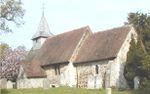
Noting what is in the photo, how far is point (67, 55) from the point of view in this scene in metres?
49.6

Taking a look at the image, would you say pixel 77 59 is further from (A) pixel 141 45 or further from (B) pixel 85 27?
(A) pixel 141 45

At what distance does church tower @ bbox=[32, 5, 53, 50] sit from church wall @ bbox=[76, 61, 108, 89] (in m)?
15.1

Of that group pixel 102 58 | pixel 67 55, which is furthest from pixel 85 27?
pixel 102 58

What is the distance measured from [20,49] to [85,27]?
24.0 m

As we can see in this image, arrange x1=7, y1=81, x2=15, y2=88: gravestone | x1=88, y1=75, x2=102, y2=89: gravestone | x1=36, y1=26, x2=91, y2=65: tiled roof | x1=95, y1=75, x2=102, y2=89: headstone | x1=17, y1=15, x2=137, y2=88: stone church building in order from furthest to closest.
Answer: x1=7, y1=81, x2=15, y2=88: gravestone → x1=36, y1=26, x2=91, y2=65: tiled roof → x1=88, y1=75, x2=102, y2=89: gravestone → x1=95, y1=75, x2=102, y2=89: headstone → x1=17, y1=15, x2=137, y2=88: stone church building

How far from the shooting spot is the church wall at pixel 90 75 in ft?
146

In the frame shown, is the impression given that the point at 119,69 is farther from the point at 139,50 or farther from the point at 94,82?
the point at 139,50

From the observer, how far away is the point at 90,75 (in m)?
46.3

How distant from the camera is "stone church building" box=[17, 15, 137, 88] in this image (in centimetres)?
4331

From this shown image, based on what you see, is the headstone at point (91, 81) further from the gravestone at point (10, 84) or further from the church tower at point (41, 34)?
the church tower at point (41, 34)

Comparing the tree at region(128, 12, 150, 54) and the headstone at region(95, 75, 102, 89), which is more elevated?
the tree at region(128, 12, 150, 54)

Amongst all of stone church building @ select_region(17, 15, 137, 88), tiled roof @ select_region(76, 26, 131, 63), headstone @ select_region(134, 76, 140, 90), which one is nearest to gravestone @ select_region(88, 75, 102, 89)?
stone church building @ select_region(17, 15, 137, 88)

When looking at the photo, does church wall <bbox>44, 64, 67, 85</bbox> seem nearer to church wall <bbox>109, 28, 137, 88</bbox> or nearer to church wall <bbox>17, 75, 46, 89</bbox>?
church wall <bbox>17, 75, 46, 89</bbox>

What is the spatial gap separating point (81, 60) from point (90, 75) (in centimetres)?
243
